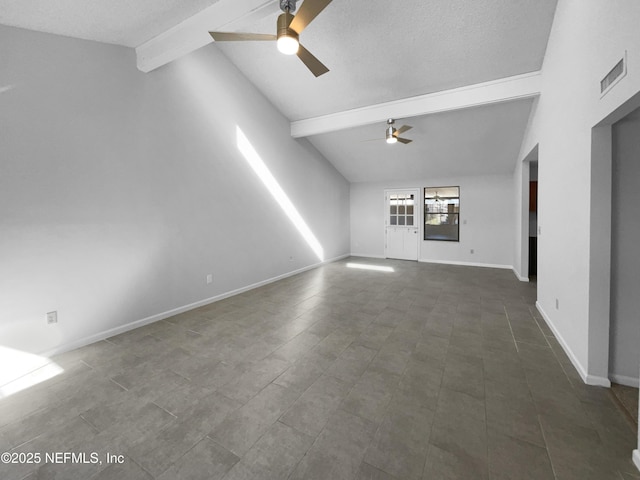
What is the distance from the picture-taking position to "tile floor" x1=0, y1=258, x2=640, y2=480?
4.83 feet

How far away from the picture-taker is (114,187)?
3109mm

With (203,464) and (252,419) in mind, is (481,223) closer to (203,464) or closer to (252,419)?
(252,419)

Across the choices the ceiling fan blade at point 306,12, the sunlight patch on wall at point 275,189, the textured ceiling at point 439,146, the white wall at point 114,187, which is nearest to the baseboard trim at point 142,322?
the white wall at point 114,187

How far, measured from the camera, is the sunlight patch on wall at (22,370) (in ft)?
7.43

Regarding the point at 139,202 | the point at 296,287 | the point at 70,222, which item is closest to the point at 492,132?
the point at 296,287

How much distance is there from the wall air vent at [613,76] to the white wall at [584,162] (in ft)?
0.13

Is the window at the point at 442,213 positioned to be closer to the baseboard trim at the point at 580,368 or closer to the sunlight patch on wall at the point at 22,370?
the baseboard trim at the point at 580,368

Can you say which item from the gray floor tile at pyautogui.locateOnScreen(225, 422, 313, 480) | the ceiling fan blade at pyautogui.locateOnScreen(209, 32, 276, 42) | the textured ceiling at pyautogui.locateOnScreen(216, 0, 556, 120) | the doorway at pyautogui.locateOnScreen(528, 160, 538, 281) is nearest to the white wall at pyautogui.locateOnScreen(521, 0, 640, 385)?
the textured ceiling at pyautogui.locateOnScreen(216, 0, 556, 120)

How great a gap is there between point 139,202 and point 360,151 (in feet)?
16.7

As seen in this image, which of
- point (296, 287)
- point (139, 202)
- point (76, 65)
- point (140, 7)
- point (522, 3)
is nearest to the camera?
point (140, 7)

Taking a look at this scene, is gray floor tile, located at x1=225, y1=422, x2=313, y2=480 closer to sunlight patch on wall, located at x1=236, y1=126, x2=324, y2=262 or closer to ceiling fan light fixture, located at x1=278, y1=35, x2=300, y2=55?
ceiling fan light fixture, located at x1=278, y1=35, x2=300, y2=55

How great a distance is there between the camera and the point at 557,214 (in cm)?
290

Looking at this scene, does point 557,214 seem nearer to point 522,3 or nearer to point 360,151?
point 522,3

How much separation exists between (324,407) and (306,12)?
2.95 meters
